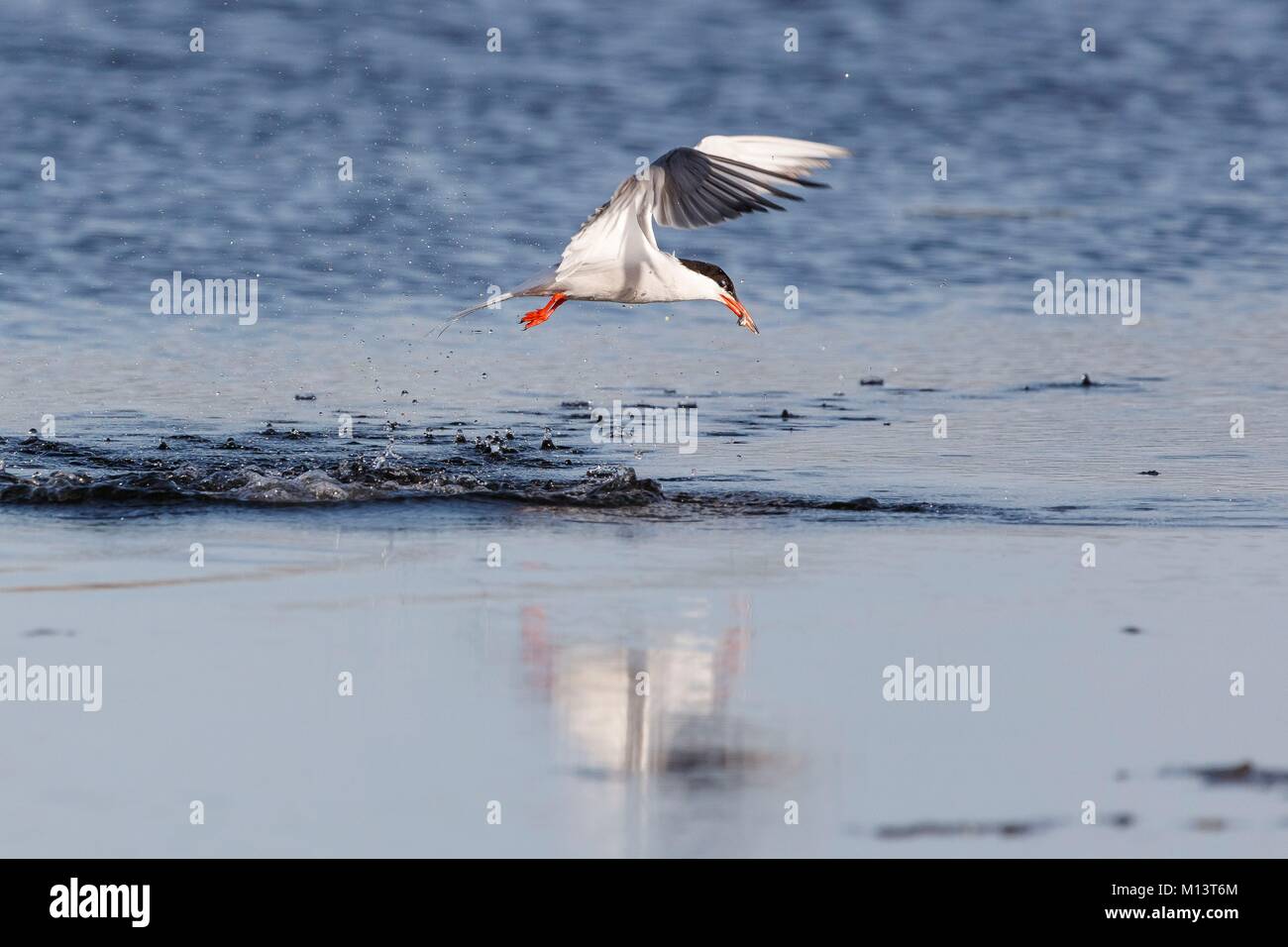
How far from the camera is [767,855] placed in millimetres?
4719

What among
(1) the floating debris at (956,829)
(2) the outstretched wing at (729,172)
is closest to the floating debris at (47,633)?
(1) the floating debris at (956,829)

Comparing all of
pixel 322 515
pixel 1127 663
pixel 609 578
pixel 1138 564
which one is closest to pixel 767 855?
pixel 1127 663

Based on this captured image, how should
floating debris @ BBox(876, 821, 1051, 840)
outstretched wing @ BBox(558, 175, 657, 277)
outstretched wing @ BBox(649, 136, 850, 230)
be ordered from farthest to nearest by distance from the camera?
1. outstretched wing @ BBox(558, 175, 657, 277)
2. outstretched wing @ BBox(649, 136, 850, 230)
3. floating debris @ BBox(876, 821, 1051, 840)

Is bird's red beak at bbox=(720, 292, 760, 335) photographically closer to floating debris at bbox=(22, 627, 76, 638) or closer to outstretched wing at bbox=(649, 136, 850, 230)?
outstretched wing at bbox=(649, 136, 850, 230)

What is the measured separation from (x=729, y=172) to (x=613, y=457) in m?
2.04

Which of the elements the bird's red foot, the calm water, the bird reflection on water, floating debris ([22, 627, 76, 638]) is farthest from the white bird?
floating debris ([22, 627, 76, 638])

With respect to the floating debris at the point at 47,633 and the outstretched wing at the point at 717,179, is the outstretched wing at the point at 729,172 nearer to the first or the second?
the outstretched wing at the point at 717,179

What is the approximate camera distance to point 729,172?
8805 mm

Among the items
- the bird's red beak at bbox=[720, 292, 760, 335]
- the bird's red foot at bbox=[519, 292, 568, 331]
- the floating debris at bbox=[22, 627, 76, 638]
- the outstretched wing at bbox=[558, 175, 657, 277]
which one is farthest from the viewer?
the bird's red foot at bbox=[519, 292, 568, 331]

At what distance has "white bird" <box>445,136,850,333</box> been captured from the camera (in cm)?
878

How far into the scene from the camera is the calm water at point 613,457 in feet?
17.1

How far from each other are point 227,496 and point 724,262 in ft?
29.4

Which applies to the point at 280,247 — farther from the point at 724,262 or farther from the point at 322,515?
the point at 322,515

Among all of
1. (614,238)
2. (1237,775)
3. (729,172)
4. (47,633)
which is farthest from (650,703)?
(614,238)
